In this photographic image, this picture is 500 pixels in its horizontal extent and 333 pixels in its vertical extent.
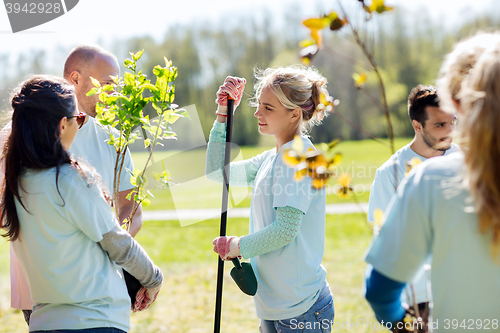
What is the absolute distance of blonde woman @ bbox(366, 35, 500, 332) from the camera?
96 cm

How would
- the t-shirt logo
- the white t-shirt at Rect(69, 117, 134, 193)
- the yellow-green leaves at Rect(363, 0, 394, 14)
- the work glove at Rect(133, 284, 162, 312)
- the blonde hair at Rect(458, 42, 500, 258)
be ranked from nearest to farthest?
the blonde hair at Rect(458, 42, 500, 258), the yellow-green leaves at Rect(363, 0, 394, 14), the work glove at Rect(133, 284, 162, 312), the white t-shirt at Rect(69, 117, 134, 193), the t-shirt logo

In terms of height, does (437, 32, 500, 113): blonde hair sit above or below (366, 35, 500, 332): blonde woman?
above

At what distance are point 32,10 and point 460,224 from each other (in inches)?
266

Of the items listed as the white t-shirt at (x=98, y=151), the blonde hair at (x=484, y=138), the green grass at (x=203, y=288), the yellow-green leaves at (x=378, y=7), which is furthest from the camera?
the green grass at (x=203, y=288)

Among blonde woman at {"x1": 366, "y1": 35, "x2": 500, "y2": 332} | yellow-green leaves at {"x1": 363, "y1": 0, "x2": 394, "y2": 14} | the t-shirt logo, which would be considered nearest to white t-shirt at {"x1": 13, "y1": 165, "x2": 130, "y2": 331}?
blonde woman at {"x1": 366, "y1": 35, "x2": 500, "y2": 332}

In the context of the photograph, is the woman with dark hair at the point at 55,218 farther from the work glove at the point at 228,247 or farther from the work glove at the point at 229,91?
the work glove at the point at 229,91

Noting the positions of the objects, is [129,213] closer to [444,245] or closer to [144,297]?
[144,297]

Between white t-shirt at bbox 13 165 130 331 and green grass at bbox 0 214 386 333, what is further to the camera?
green grass at bbox 0 214 386 333

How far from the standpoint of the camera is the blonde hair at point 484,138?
945 mm

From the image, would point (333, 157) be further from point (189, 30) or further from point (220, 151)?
point (189, 30)

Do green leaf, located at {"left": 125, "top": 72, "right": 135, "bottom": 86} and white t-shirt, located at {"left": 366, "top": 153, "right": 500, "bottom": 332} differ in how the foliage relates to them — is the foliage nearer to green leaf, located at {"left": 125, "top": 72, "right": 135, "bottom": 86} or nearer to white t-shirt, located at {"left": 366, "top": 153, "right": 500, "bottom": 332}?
green leaf, located at {"left": 125, "top": 72, "right": 135, "bottom": 86}

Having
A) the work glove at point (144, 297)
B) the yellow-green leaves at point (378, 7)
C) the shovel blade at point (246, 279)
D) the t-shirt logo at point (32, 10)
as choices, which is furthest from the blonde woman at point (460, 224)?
the t-shirt logo at point (32, 10)

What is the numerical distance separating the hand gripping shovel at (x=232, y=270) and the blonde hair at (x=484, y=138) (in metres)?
1.17

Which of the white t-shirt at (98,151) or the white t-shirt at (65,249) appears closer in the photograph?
the white t-shirt at (65,249)
